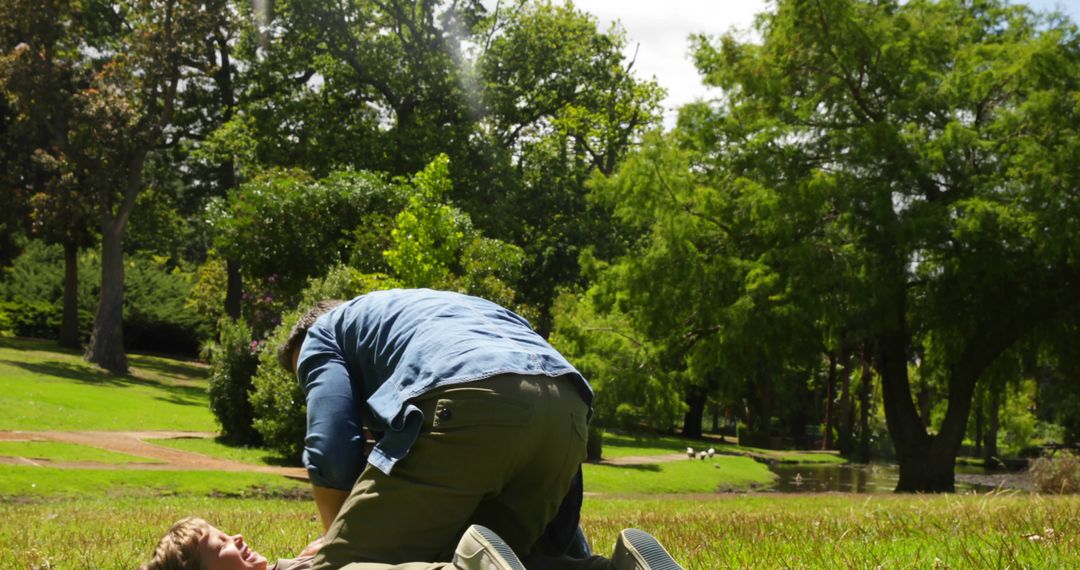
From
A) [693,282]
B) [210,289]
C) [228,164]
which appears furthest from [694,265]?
[210,289]

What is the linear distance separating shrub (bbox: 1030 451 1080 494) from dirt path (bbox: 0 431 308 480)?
45.0 ft

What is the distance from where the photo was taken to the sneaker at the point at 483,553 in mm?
2742

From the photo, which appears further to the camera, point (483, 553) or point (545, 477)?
point (545, 477)

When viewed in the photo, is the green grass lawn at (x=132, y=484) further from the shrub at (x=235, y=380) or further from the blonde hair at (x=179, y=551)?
the blonde hair at (x=179, y=551)

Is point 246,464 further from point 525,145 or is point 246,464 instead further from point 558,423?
point 525,145

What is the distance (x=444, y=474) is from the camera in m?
3.17

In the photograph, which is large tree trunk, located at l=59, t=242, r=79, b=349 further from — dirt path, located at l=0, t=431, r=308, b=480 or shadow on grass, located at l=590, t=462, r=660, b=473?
shadow on grass, located at l=590, t=462, r=660, b=473

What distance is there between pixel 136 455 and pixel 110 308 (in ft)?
56.7

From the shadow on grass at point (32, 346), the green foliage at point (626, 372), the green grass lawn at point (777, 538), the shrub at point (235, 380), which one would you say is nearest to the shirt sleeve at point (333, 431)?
the green grass lawn at point (777, 538)

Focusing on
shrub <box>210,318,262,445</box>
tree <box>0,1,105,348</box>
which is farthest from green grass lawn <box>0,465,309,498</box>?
tree <box>0,1,105,348</box>

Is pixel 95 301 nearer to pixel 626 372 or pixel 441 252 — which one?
pixel 441 252

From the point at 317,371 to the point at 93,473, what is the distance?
39.1 feet

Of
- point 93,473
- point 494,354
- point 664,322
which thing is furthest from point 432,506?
point 664,322

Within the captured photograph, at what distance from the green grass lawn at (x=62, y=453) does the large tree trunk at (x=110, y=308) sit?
16.5 m
